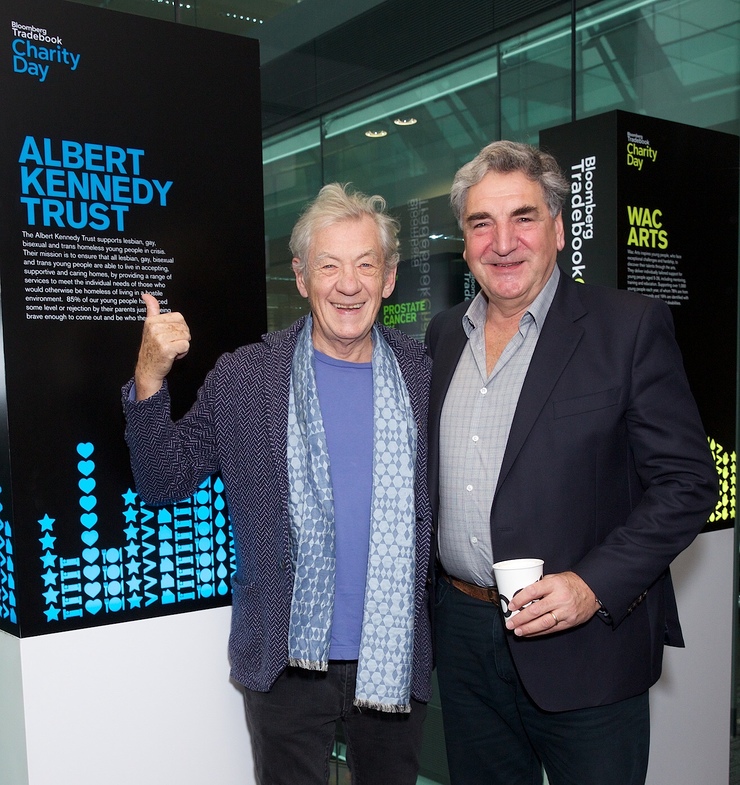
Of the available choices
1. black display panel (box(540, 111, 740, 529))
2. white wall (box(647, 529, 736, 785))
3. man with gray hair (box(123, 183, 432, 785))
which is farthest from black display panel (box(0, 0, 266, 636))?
white wall (box(647, 529, 736, 785))

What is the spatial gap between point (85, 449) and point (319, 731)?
87cm

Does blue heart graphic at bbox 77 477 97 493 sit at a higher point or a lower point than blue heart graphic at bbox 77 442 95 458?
lower

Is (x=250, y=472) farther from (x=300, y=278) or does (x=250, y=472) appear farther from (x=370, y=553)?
(x=300, y=278)

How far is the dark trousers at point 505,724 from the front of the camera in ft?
6.46

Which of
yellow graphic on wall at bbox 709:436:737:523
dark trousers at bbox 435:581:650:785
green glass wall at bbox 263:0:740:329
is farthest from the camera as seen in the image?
green glass wall at bbox 263:0:740:329

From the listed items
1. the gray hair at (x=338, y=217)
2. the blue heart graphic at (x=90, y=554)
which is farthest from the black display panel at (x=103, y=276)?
the gray hair at (x=338, y=217)

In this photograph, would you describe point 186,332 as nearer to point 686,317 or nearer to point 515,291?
point 515,291

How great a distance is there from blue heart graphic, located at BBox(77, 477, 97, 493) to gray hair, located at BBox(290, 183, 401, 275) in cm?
72

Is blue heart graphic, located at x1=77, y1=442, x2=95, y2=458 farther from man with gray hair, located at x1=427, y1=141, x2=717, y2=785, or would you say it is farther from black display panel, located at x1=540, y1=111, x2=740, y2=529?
black display panel, located at x1=540, y1=111, x2=740, y2=529

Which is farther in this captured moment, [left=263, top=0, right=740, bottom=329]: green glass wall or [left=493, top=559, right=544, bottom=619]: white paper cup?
[left=263, top=0, right=740, bottom=329]: green glass wall

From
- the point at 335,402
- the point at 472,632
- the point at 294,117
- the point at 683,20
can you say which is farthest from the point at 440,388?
the point at 294,117

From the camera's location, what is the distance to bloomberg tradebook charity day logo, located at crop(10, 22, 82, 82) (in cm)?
198

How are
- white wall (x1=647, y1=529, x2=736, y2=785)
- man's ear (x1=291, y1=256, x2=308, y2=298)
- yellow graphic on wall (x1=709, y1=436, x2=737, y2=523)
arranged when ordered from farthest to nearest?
yellow graphic on wall (x1=709, y1=436, x2=737, y2=523), white wall (x1=647, y1=529, x2=736, y2=785), man's ear (x1=291, y1=256, x2=308, y2=298)

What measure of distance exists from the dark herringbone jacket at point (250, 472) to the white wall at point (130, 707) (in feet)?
0.65
